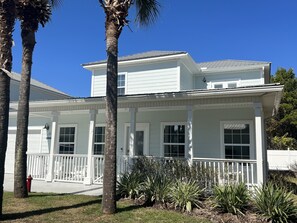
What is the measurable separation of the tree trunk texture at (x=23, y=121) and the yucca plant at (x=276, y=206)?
6454 millimetres

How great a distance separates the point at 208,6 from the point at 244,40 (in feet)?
19.2

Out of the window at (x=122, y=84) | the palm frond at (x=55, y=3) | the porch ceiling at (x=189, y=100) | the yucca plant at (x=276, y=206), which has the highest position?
the palm frond at (x=55, y=3)

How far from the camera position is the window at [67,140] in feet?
47.8

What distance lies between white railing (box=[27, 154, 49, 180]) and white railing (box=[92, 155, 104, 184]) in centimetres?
247

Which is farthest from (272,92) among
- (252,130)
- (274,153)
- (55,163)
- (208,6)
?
(274,153)

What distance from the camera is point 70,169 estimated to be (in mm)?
11672

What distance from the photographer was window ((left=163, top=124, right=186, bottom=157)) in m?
12.3

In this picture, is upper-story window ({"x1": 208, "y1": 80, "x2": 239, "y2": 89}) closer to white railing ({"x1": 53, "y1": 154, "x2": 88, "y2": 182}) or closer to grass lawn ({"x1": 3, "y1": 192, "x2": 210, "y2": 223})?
white railing ({"x1": 53, "y1": 154, "x2": 88, "y2": 182})

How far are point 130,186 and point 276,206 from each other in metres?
3.93

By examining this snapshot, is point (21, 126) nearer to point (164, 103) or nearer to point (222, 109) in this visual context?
point (164, 103)

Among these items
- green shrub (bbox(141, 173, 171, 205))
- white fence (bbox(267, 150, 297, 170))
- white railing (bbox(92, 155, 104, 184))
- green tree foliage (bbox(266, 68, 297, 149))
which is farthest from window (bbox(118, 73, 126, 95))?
green tree foliage (bbox(266, 68, 297, 149))

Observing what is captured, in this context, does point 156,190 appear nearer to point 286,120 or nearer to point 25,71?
point 25,71

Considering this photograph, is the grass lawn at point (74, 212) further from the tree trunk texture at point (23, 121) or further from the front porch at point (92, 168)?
the front porch at point (92, 168)

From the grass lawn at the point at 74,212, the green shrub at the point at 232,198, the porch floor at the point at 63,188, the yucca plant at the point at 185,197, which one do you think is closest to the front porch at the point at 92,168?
the porch floor at the point at 63,188
